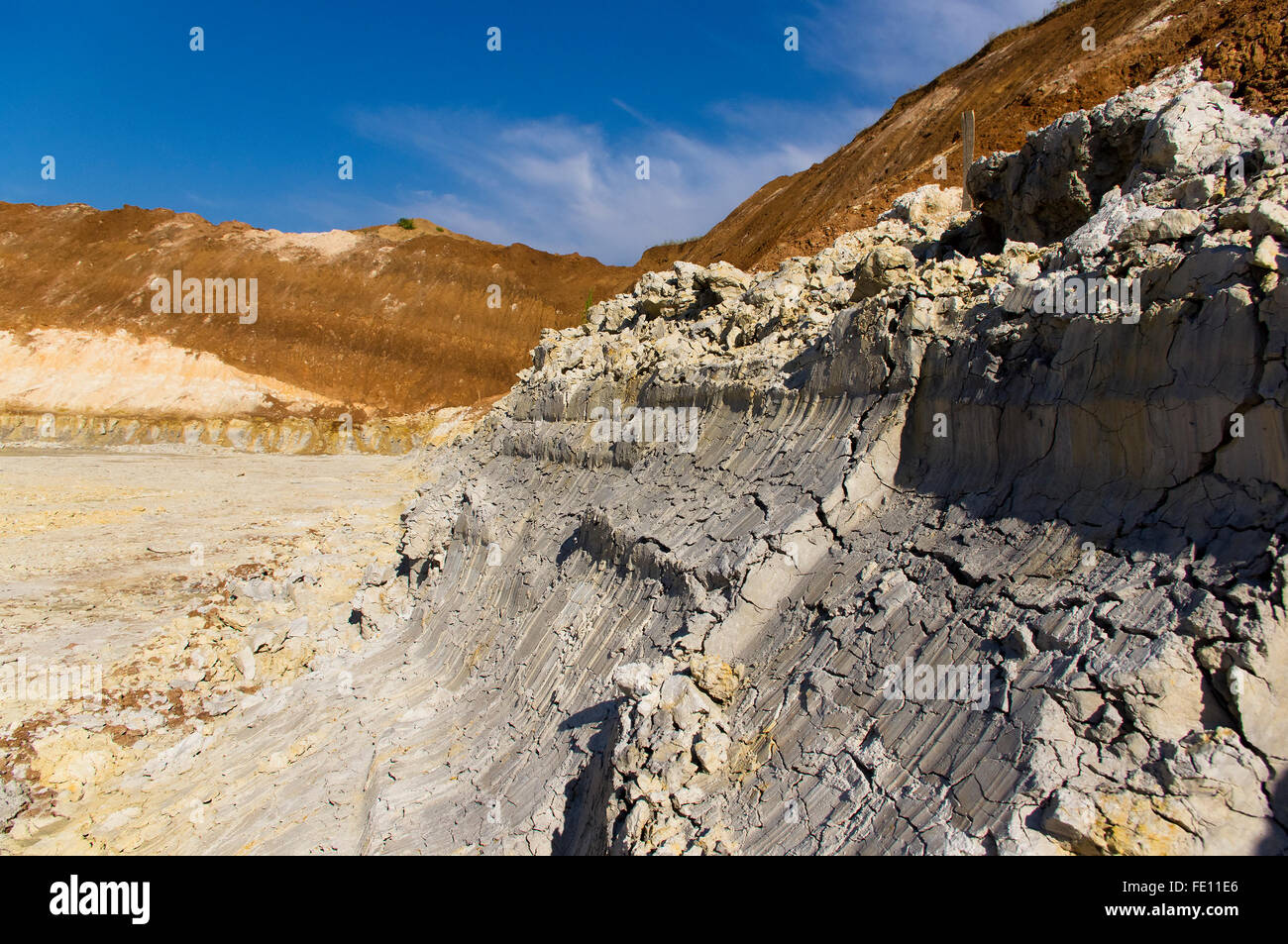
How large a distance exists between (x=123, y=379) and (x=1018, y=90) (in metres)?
33.0

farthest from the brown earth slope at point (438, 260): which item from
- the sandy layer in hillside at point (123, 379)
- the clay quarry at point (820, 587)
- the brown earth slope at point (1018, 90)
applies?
the clay quarry at point (820, 587)

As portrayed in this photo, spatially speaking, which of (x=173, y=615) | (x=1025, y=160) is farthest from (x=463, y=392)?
(x=1025, y=160)

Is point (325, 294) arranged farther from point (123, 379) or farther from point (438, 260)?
point (123, 379)

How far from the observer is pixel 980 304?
4.67 metres

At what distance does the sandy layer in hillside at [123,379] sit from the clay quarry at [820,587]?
17504 mm

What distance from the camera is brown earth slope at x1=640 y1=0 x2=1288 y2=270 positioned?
330 inches

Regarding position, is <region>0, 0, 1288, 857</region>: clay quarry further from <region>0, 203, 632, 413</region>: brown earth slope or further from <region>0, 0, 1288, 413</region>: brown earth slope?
<region>0, 203, 632, 413</region>: brown earth slope

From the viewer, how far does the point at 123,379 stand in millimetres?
29672

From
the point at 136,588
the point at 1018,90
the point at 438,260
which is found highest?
the point at 438,260

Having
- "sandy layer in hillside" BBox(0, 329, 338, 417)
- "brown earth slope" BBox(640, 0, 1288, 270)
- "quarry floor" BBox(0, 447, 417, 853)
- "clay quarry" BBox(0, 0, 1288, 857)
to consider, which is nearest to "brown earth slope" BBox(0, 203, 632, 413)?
"sandy layer in hillside" BBox(0, 329, 338, 417)

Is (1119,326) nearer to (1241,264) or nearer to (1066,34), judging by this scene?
(1241,264)

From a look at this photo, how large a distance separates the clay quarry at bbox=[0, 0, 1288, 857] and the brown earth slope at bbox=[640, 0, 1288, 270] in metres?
0.20

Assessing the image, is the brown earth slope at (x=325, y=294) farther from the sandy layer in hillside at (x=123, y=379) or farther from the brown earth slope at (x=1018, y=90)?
the brown earth slope at (x=1018, y=90)

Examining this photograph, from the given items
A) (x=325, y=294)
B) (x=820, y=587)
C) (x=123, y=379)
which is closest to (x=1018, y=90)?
(x=820, y=587)
